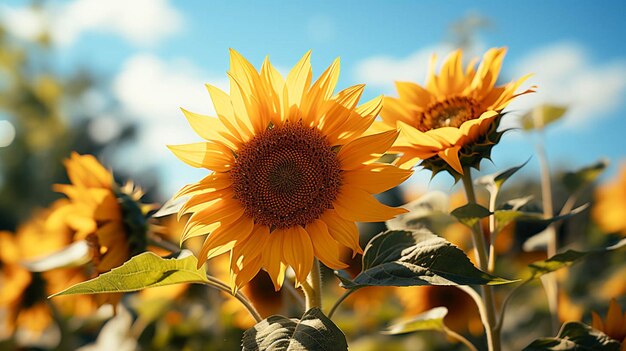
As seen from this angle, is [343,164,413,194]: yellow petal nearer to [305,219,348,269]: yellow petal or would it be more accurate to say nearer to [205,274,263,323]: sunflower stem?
[305,219,348,269]: yellow petal

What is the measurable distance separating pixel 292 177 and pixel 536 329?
5.72ft

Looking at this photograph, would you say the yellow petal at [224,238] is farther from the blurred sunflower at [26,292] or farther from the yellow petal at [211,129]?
the blurred sunflower at [26,292]

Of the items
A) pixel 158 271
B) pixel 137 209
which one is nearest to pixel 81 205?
pixel 137 209

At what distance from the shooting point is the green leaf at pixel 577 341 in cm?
97

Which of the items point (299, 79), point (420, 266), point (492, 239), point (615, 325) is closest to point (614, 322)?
point (615, 325)

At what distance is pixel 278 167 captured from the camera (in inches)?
38.4

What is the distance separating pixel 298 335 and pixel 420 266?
0.19 meters

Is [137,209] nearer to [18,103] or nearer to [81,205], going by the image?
[81,205]

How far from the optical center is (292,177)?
0.98 metres

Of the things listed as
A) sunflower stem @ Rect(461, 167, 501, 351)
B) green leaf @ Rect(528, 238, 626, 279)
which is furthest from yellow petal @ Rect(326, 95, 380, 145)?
green leaf @ Rect(528, 238, 626, 279)

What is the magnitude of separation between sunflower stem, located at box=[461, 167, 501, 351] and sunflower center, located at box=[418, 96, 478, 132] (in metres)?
0.10

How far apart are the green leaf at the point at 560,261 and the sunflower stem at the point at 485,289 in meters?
0.08

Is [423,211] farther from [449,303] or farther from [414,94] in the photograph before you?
[449,303]

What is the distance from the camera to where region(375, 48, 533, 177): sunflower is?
97cm
